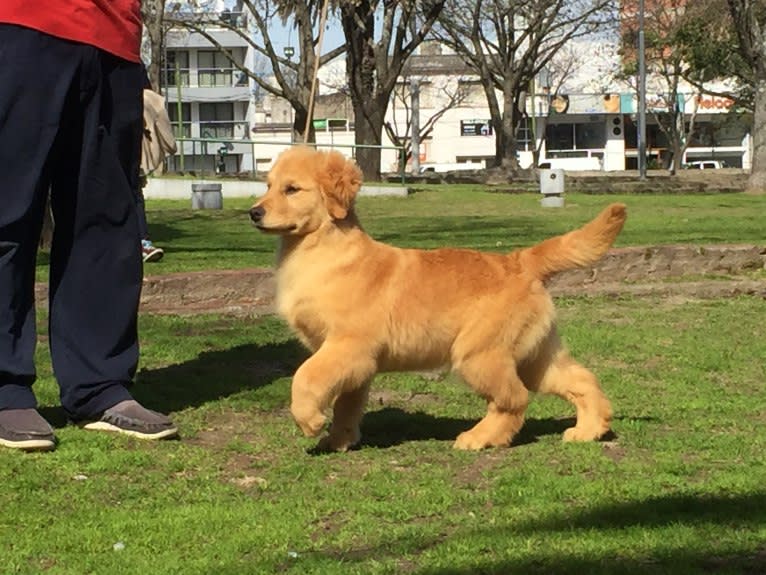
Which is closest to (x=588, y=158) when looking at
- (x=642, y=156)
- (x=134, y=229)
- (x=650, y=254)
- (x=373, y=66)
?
(x=642, y=156)

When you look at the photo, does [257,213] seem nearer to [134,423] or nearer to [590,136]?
[134,423]

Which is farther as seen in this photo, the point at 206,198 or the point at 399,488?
the point at 206,198

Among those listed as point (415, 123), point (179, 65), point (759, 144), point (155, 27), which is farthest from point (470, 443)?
point (179, 65)

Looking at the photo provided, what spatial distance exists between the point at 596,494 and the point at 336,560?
1.15 meters

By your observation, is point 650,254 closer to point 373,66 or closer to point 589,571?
point 589,571

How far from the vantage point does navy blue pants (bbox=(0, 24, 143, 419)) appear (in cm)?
491

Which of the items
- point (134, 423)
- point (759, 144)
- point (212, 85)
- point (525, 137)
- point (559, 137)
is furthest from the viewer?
point (559, 137)

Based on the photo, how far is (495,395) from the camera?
497 cm

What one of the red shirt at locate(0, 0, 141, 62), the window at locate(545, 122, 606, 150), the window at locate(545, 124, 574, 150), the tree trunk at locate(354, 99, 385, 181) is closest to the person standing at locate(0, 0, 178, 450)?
the red shirt at locate(0, 0, 141, 62)

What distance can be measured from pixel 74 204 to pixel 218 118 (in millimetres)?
82186

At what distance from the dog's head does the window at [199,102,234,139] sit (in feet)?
261

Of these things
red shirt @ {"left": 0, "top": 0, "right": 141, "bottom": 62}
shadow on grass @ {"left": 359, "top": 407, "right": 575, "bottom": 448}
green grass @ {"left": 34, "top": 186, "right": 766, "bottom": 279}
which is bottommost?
shadow on grass @ {"left": 359, "top": 407, "right": 575, "bottom": 448}

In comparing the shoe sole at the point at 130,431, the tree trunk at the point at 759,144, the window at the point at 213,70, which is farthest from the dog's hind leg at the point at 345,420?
the window at the point at 213,70

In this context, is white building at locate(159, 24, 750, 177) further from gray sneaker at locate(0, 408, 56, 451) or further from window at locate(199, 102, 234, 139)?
gray sneaker at locate(0, 408, 56, 451)
